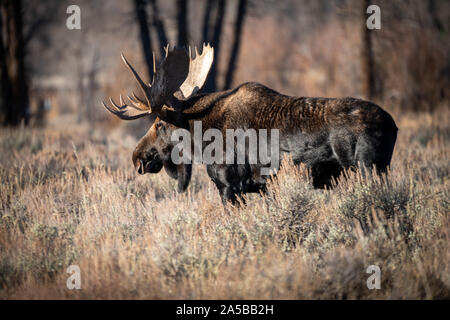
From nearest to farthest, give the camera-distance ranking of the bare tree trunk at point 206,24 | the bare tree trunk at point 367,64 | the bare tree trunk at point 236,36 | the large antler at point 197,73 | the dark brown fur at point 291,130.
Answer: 1. the dark brown fur at point 291,130
2. the large antler at point 197,73
3. the bare tree trunk at point 206,24
4. the bare tree trunk at point 367,64
5. the bare tree trunk at point 236,36

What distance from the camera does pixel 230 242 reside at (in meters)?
4.66

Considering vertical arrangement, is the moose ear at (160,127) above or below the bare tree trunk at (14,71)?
below

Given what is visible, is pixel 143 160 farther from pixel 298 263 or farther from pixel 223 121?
pixel 298 263

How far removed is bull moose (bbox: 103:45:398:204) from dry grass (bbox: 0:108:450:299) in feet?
0.84

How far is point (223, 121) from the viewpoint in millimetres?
5656

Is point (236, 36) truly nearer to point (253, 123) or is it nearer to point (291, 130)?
point (253, 123)

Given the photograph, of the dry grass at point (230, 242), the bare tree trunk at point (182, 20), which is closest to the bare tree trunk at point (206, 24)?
the bare tree trunk at point (182, 20)

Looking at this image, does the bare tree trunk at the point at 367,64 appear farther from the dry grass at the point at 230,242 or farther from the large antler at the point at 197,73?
the large antler at the point at 197,73

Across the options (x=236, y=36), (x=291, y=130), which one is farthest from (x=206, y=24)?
(x=291, y=130)

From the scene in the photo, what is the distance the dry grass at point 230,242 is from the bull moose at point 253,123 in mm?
255

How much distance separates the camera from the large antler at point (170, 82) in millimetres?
5750

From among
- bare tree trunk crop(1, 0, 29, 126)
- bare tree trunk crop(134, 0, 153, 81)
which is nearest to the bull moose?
bare tree trunk crop(134, 0, 153, 81)

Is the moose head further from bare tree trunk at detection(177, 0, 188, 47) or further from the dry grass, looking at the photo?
bare tree trunk at detection(177, 0, 188, 47)

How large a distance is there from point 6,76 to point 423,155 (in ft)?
39.1
